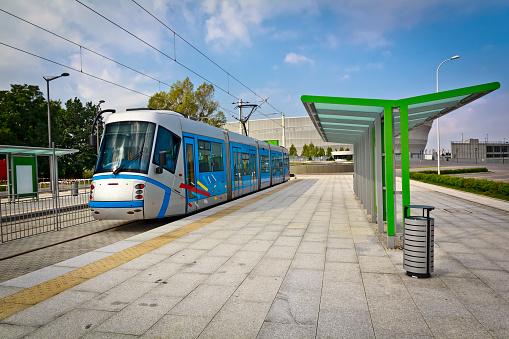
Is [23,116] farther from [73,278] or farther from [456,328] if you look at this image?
[456,328]

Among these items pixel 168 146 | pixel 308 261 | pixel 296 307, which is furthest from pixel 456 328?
pixel 168 146

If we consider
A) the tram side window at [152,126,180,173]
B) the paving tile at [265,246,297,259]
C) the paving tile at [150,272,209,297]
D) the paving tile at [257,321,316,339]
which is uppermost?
the tram side window at [152,126,180,173]

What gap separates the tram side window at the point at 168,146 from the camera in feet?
30.9

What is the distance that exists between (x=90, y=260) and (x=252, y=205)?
24.4 feet

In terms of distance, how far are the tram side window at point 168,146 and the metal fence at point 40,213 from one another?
3.12 m

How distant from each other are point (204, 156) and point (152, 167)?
9.95 feet

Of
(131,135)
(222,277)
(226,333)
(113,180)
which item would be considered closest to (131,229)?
(113,180)

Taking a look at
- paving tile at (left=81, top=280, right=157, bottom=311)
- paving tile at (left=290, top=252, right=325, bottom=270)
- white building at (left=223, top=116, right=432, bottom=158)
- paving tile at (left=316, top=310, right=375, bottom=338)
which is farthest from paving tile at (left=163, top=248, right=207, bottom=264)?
white building at (left=223, top=116, right=432, bottom=158)

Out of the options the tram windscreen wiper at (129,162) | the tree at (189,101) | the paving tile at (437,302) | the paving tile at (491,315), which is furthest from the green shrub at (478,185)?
the tree at (189,101)

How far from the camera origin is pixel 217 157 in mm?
13219

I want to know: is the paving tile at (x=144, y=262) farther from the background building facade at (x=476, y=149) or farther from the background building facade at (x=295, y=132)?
the background building facade at (x=476, y=149)

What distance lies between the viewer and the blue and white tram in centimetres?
878

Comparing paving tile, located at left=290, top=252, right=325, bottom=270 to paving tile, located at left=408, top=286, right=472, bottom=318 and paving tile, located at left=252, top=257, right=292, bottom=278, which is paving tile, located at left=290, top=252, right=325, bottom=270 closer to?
paving tile, located at left=252, top=257, right=292, bottom=278

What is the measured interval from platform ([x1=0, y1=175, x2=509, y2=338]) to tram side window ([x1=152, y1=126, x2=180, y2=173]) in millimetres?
2573
